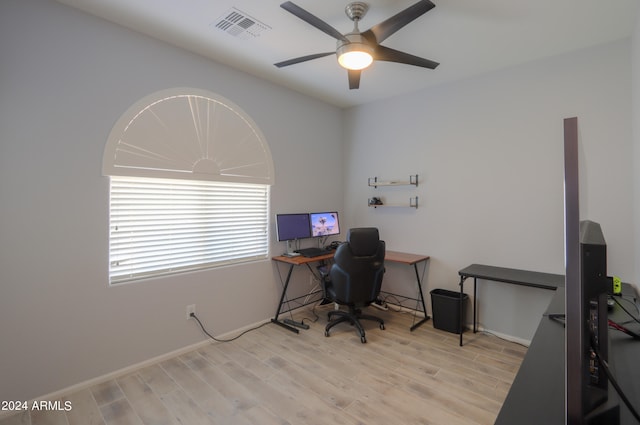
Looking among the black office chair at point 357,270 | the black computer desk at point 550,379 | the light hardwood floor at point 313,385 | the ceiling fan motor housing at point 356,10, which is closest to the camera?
the black computer desk at point 550,379

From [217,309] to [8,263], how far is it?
63.6 inches

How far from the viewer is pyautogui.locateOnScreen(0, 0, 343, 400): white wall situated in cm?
200

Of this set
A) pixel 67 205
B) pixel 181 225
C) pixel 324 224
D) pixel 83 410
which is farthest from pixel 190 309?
pixel 324 224

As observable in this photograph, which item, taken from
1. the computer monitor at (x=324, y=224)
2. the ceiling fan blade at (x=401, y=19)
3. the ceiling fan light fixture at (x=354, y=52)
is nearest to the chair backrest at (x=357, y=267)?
the computer monitor at (x=324, y=224)

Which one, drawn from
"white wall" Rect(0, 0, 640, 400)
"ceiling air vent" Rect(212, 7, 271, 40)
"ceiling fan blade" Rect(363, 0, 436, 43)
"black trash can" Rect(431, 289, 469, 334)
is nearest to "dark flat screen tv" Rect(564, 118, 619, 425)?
"ceiling fan blade" Rect(363, 0, 436, 43)

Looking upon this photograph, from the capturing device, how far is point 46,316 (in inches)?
83.5

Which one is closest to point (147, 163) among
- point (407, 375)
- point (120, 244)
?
point (120, 244)

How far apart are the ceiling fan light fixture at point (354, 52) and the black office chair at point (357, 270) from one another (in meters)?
1.48

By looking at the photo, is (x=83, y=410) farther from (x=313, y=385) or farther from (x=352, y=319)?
(x=352, y=319)

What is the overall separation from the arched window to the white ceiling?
21.5 inches

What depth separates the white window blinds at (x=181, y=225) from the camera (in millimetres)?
2494

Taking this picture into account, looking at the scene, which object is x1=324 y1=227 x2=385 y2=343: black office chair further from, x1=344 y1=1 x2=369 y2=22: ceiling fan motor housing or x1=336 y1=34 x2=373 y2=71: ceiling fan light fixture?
x1=344 y1=1 x2=369 y2=22: ceiling fan motor housing

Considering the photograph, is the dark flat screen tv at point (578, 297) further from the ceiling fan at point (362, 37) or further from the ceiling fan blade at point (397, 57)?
the ceiling fan blade at point (397, 57)

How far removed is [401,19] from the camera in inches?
73.4
